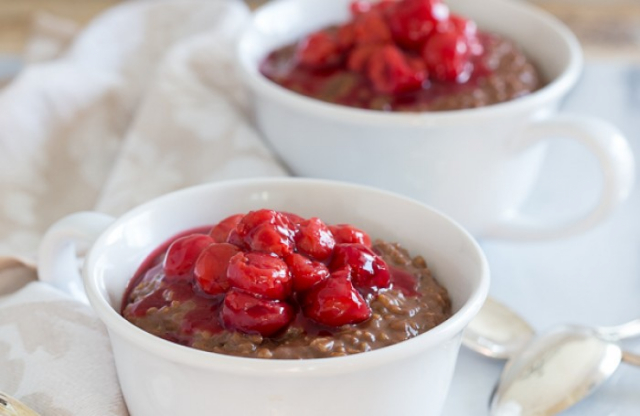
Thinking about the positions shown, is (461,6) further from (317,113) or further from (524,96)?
(317,113)

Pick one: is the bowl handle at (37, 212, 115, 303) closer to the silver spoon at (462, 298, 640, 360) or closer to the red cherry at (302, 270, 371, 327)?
the red cherry at (302, 270, 371, 327)

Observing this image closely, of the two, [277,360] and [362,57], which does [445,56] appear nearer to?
[362,57]

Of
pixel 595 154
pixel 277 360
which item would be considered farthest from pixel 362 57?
pixel 277 360

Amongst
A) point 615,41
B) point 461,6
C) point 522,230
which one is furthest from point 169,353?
point 615,41

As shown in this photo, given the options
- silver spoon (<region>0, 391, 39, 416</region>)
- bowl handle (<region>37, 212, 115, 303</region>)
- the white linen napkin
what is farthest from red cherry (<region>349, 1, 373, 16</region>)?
silver spoon (<region>0, 391, 39, 416</region>)

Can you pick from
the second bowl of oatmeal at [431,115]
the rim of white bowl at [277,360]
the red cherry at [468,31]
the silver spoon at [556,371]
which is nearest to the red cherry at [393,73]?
the second bowl of oatmeal at [431,115]
